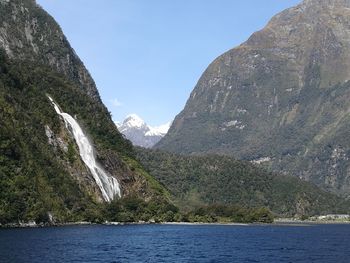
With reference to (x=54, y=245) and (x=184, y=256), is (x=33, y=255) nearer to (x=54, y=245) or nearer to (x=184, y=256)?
(x=54, y=245)

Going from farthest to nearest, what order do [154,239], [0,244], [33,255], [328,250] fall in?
[154,239], [328,250], [0,244], [33,255]

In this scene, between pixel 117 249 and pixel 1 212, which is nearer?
pixel 117 249

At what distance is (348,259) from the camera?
138m

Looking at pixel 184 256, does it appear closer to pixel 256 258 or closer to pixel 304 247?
pixel 256 258

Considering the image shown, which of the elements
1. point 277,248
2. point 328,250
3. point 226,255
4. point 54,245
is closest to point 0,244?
point 54,245

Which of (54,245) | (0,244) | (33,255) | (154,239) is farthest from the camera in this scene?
(154,239)

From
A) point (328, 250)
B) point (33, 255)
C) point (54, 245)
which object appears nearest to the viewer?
point (33, 255)

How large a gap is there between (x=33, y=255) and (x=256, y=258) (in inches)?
1925

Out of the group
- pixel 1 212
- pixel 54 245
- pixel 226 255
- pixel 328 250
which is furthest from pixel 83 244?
pixel 328 250

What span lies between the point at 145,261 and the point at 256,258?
1091 inches

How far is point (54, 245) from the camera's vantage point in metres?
142

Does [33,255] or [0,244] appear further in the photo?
[0,244]

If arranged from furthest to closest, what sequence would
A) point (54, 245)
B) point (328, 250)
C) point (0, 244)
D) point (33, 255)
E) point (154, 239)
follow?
point (154, 239)
point (328, 250)
point (54, 245)
point (0, 244)
point (33, 255)

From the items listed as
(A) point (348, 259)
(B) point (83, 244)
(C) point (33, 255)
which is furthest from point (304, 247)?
(C) point (33, 255)
